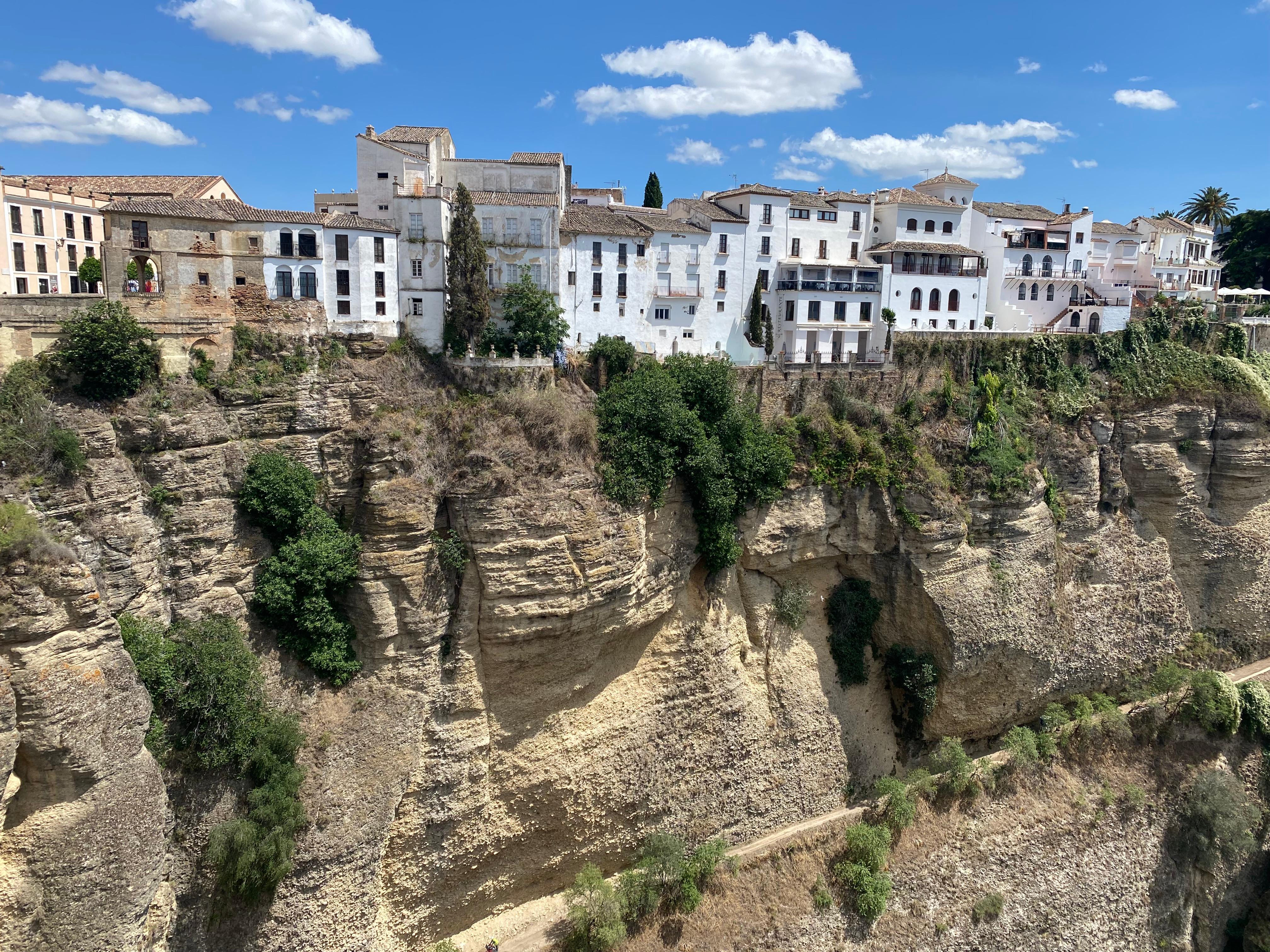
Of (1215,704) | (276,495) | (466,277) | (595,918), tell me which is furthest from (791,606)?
(1215,704)

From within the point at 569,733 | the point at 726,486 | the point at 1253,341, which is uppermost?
the point at 1253,341

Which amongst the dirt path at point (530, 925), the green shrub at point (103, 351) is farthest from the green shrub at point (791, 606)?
the green shrub at point (103, 351)

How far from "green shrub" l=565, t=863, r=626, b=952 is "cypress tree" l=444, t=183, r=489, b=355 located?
14.5 m

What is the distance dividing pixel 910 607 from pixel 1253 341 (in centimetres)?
2273

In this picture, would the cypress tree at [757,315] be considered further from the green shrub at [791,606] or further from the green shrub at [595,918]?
the green shrub at [595,918]

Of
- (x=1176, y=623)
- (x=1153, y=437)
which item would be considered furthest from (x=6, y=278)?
(x=1176, y=623)

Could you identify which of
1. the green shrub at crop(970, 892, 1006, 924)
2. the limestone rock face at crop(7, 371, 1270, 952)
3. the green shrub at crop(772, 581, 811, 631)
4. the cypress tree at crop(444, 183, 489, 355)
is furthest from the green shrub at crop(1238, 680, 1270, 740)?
the cypress tree at crop(444, 183, 489, 355)

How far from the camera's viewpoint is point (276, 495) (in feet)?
60.2

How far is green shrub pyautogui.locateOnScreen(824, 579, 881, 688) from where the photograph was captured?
25.4 m

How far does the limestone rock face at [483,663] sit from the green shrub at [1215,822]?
4.22 metres

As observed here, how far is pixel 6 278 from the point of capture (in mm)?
25547

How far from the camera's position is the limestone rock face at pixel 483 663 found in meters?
15.5

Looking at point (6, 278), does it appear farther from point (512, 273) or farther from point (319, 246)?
point (512, 273)

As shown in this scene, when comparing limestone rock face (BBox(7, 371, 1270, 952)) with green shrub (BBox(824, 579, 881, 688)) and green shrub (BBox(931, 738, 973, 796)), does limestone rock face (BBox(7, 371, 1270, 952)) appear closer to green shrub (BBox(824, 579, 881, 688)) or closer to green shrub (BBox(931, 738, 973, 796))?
green shrub (BBox(824, 579, 881, 688))
